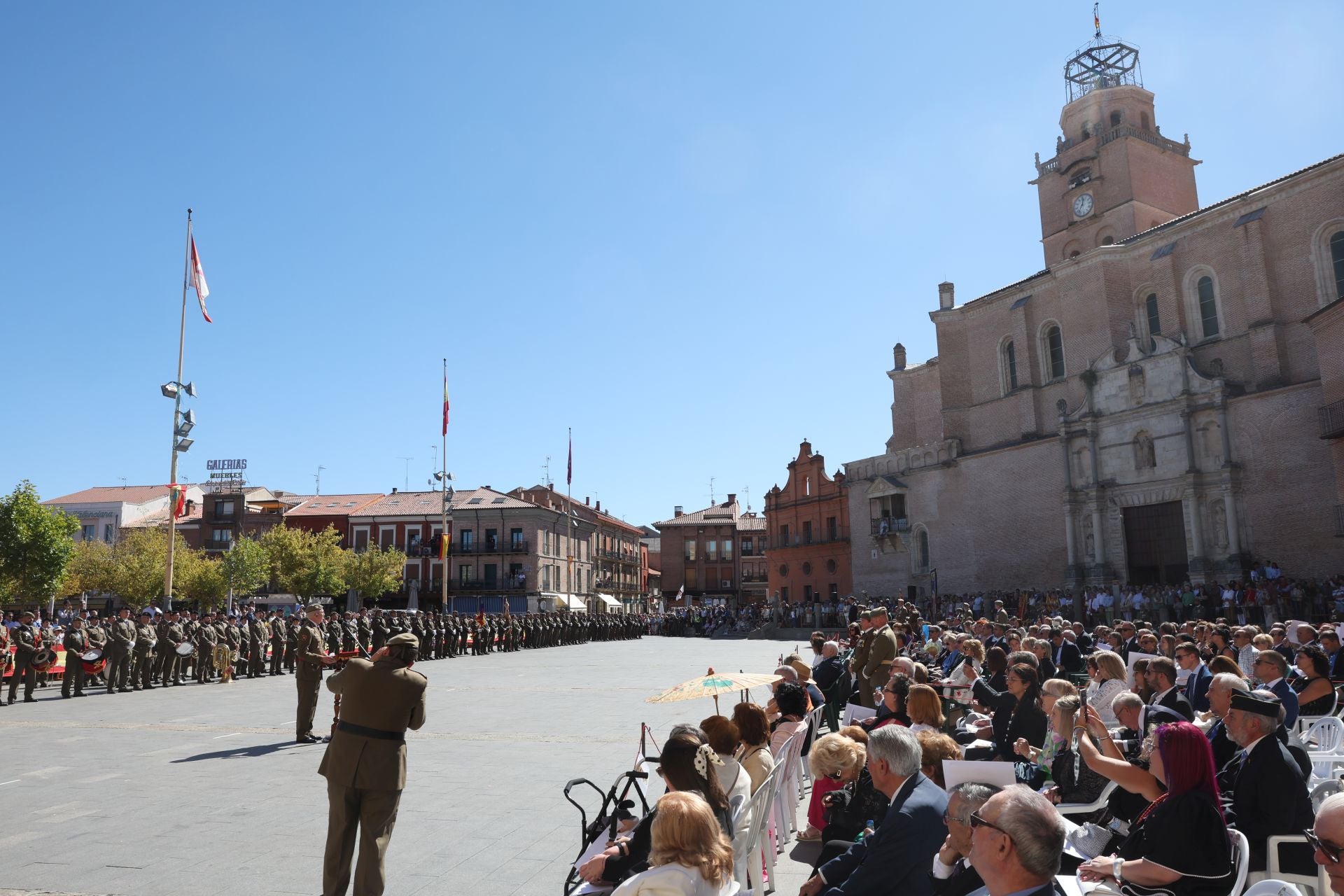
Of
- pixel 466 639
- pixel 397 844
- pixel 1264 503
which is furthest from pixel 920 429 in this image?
pixel 397 844

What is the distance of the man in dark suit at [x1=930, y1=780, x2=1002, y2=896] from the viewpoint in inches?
149

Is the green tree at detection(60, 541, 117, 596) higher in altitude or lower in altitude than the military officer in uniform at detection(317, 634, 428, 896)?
higher

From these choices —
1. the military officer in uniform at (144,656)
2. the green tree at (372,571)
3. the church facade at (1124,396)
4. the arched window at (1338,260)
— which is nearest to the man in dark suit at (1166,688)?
the military officer in uniform at (144,656)

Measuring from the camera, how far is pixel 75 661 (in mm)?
19109

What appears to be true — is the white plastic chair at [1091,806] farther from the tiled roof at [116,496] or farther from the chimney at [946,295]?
the tiled roof at [116,496]

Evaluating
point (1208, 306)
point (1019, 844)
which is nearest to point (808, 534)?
point (1208, 306)

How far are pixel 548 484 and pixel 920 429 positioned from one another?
36.4 m

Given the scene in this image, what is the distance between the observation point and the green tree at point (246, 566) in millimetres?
52594

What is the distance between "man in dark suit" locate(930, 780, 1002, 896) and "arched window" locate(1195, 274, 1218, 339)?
3859 centimetres

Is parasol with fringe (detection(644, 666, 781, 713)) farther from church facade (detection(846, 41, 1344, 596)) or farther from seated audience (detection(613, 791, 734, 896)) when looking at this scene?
church facade (detection(846, 41, 1344, 596))

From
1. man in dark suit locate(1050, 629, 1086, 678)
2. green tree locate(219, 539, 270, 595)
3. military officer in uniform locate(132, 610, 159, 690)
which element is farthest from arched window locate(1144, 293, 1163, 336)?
green tree locate(219, 539, 270, 595)

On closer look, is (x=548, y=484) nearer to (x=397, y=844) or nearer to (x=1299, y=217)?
(x=1299, y=217)

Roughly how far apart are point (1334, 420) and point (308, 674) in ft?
90.1

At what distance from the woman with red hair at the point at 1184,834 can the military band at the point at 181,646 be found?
1044 centimetres
